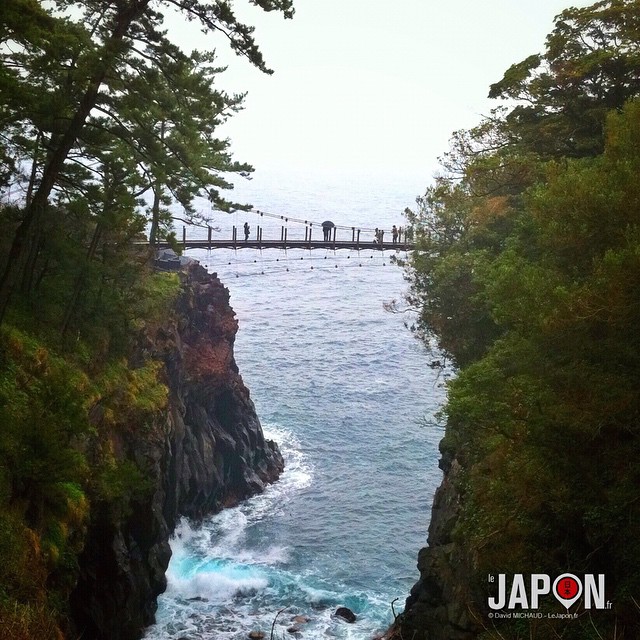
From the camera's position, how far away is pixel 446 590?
1744 centimetres

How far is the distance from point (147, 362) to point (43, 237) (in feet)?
29.6

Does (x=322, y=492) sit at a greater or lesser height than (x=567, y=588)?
lesser

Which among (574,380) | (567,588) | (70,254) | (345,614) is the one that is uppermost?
(70,254)

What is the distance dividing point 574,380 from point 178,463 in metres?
24.5

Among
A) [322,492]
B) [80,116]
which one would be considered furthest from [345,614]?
[80,116]

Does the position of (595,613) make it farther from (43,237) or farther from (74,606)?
(43,237)

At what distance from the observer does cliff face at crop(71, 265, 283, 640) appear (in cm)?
1977

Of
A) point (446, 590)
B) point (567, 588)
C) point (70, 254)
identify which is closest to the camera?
point (567, 588)

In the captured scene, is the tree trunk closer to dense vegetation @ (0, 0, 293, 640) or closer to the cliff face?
dense vegetation @ (0, 0, 293, 640)

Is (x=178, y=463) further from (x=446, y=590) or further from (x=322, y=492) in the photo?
(x=446, y=590)

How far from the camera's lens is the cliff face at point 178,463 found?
19.8 metres

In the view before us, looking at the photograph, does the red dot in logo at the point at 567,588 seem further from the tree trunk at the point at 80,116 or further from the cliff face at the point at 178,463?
the tree trunk at the point at 80,116

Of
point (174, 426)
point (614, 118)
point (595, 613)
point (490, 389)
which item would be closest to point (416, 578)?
point (174, 426)

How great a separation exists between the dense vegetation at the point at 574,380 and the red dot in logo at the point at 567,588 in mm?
185
